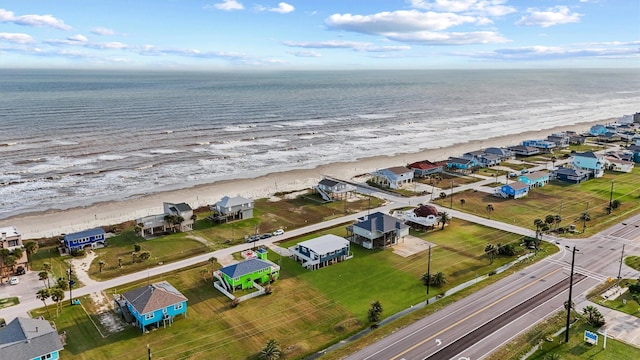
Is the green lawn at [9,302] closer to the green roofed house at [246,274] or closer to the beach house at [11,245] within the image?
the beach house at [11,245]

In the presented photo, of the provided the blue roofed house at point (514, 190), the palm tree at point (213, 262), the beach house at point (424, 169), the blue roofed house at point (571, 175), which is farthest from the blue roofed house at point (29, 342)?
the blue roofed house at point (571, 175)

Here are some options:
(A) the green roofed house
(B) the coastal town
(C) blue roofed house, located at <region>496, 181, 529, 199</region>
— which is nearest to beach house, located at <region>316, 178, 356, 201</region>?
(B) the coastal town

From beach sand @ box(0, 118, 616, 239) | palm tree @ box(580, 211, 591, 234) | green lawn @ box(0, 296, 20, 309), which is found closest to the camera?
green lawn @ box(0, 296, 20, 309)

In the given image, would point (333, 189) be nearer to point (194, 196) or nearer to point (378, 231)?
point (378, 231)

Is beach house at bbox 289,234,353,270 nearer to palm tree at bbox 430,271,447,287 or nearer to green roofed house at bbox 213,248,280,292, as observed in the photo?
green roofed house at bbox 213,248,280,292

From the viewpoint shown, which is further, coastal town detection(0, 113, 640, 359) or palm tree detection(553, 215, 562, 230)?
palm tree detection(553, 215, 562, 230)

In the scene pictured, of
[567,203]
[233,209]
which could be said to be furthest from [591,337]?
[233,209]
